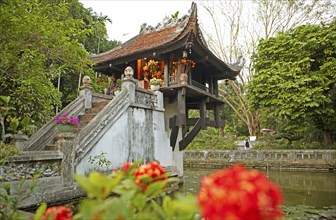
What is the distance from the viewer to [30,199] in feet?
12.8

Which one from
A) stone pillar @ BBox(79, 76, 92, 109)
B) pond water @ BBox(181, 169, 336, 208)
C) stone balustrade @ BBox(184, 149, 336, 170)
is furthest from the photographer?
stone balustrade @ BBox(184, 149, 336, 170)

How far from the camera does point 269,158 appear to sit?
13953mm

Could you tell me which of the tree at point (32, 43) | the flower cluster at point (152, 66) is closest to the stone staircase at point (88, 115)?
the tree at point (32, 43)

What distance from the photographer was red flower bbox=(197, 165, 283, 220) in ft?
2.10

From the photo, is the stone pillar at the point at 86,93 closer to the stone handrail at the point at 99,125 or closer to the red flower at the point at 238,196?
the stone handrail at the point at 99,125

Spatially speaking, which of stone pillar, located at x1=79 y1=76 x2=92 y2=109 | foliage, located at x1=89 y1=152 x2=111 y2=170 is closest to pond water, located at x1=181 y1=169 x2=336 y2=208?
foliage, located at x1=89 y1=152 x2=111 y2=170

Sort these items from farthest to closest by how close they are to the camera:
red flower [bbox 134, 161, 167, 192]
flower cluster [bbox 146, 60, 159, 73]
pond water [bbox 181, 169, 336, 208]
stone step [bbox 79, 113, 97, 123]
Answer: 1. flower cluster [bbox 146, 60, 159, 73]
2. stone step [bbox 79, 113, 97, 123]
3. pond water [bbox 181, 169, 336, 208]
4. red flower [bbox 134, 161, 167, 192]

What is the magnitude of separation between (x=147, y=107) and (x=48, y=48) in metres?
3.16

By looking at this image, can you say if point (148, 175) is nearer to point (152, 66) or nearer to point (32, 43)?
point (32, 43)

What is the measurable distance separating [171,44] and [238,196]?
718cm

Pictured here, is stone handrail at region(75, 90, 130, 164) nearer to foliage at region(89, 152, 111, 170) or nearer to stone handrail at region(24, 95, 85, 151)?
foliage at region(89, 152, 111, 170)

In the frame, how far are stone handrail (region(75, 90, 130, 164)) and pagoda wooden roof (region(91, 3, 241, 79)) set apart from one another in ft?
7.17

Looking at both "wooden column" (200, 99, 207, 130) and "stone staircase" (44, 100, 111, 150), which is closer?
"stone staircase" (44, 100, 111, 150)

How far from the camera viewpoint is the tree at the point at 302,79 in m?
11.5
